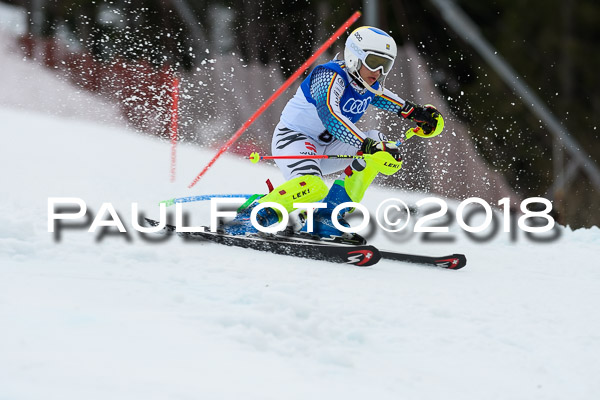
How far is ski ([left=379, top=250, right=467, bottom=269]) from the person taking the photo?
15.2ft

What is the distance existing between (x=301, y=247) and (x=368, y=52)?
4.01 ft

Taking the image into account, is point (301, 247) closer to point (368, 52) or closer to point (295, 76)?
point (368, 52)

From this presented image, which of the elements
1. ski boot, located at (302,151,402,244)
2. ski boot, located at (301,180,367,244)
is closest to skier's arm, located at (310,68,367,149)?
ski boot, located at (302,151,402,244)

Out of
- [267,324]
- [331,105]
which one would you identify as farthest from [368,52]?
[267,324]

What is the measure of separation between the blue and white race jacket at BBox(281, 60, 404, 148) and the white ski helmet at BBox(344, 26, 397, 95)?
71mm

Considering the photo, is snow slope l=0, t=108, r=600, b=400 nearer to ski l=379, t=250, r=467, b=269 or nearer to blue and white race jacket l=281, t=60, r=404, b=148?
ski l=379, t=250, r=467, b=269

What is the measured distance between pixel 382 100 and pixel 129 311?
2827mm

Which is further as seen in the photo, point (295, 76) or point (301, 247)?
point (295, 76)

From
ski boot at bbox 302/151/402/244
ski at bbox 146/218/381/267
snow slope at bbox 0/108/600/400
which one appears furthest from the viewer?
ski boot at bbox 302/151/402/244

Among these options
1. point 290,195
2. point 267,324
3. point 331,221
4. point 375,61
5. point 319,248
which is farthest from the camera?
point 331,221

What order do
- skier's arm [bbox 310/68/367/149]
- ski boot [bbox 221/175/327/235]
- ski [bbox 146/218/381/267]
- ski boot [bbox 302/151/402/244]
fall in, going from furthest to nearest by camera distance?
ski boot [bbox 302/151/402/244] → ski boot [bbox 221/175/327/235] → skier's arm [bbox 310/68/367/149] → ski [bbox 146/218/381/267]

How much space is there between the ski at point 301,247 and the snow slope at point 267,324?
139 millimetres

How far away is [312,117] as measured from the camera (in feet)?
15.8

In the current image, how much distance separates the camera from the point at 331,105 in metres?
4.46
